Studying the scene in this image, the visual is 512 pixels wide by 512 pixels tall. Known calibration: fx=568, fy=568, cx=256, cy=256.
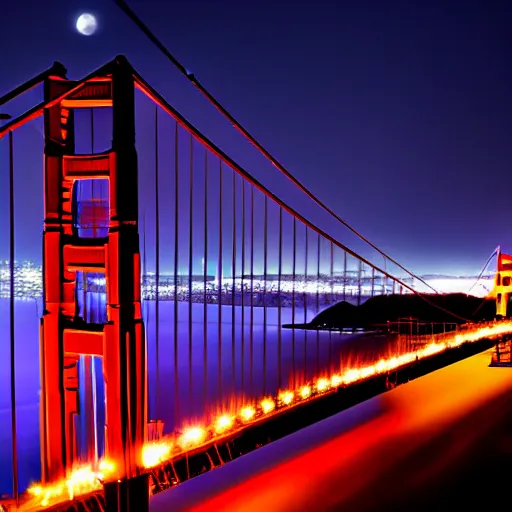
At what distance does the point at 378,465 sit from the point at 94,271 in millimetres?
4468

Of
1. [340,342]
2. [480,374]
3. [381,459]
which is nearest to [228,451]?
[381,459]

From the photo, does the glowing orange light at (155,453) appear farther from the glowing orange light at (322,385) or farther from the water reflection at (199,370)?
the glowing orange light at (322,385)

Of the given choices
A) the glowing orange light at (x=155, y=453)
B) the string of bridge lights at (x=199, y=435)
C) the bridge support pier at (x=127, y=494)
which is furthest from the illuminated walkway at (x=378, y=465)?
the bridge support pier at (x=127, y=494)

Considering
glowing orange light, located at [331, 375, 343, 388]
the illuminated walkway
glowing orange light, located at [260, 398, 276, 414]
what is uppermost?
glowing orange light, located at [260, 398, 276, 414]

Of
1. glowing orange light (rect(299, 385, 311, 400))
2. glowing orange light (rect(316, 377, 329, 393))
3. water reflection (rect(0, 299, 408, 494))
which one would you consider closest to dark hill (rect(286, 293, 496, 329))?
water reflection (rect(0, 299, 408, 494))

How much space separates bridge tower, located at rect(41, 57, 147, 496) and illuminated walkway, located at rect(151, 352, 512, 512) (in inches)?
98.1

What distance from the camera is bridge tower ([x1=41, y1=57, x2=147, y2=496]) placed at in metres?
2.46

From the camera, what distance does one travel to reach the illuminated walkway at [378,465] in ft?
16.0

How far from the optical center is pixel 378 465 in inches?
233

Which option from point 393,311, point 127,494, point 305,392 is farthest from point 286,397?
point 393,311

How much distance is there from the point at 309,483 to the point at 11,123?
14.1 ft

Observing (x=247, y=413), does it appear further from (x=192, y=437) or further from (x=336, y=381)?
(x=336, y=381)

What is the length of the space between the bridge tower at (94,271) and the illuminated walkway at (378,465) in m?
2.49

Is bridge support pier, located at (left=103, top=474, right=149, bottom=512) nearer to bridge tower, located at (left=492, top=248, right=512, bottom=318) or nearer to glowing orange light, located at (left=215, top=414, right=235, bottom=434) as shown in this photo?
glowing orange light, located at (left=215, top=414, right=235, bottom=434)
